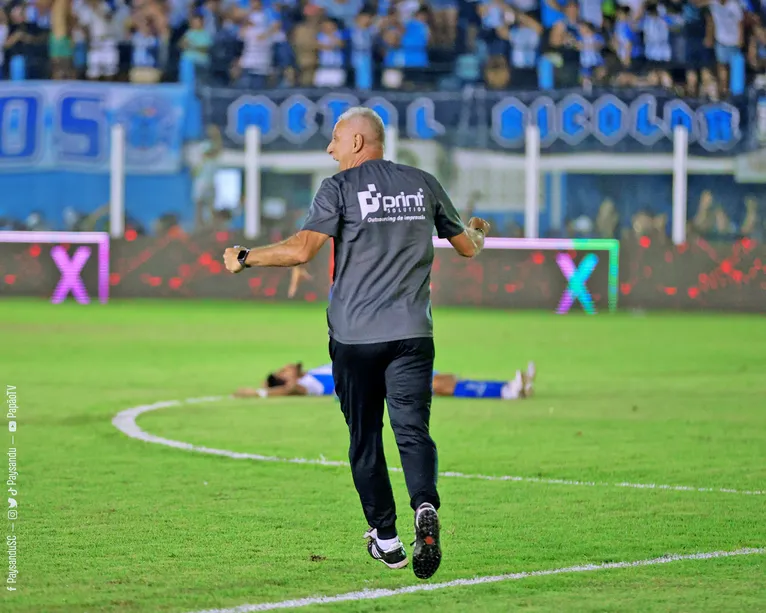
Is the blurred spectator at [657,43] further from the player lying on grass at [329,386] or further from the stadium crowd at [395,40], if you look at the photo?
the player lying on grass at [329,386]

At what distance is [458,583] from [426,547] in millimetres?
290

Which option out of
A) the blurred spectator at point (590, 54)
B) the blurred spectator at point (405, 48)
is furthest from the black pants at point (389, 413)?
A: the blurred spectator at point (590, 54)

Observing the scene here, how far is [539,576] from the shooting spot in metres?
5.43

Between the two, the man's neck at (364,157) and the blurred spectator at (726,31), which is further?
the blurred spectator at (726,31)

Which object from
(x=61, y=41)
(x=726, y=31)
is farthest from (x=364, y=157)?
(x=726, y=31)

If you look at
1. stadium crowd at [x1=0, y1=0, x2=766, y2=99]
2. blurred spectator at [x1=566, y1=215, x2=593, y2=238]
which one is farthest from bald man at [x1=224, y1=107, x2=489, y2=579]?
stadium crowd at [x1=0, y1=0, x2=766, y2=99]

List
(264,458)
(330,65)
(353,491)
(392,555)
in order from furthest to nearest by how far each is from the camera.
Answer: (330,65) → (264,458) → (353,491) → (392,555)

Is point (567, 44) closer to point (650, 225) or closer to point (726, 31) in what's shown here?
point (726, 31)

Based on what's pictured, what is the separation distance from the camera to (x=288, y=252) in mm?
5348

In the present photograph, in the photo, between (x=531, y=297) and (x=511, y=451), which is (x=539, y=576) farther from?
(x=531, y=297)

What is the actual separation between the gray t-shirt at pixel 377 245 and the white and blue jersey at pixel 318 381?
21.6ft

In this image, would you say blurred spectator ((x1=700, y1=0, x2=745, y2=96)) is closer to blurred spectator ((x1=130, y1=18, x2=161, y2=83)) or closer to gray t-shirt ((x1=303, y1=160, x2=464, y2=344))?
blurred spectator ((x1=130, y1=18, x2=161, y2=83))

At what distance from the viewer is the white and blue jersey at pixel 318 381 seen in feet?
39.5

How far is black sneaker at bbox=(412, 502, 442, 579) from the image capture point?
5.10 metres
